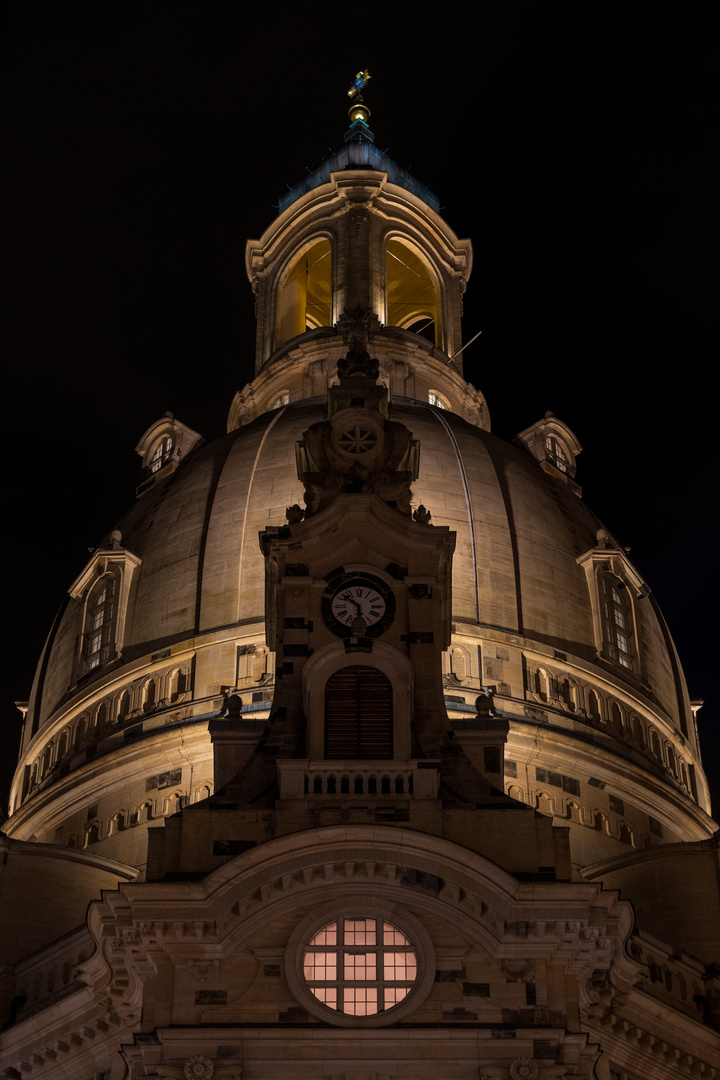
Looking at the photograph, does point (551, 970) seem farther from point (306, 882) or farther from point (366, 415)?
point (366, 415)

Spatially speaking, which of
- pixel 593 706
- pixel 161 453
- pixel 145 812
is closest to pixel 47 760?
pixel 145 812

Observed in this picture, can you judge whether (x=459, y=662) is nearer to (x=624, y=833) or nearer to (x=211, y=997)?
(x=624, y=833)

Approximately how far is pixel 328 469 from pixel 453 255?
41.5m

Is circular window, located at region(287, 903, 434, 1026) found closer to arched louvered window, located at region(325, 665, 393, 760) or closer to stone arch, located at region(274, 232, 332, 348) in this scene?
arched louvered window, located at region(325, 665, 393, 760)

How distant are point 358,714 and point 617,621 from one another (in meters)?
22.1

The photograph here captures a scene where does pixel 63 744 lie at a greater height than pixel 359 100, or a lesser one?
lesser

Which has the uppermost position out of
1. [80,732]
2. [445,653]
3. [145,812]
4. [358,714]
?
[445,653]

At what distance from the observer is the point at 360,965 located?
42125 millimetres

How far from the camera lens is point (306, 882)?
4266cm

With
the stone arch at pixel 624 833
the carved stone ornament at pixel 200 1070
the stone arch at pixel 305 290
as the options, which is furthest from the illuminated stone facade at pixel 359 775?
the stone arch at pixel 305 290

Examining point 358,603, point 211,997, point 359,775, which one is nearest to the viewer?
point 211,997

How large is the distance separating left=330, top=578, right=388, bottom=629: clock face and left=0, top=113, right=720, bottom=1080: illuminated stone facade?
0.24 ft

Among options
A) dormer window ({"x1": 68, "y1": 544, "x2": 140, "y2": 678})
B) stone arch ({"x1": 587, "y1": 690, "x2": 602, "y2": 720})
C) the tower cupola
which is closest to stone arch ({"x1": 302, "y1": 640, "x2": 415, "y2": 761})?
stone arch ({"x1": 587, "y1": 690, "x2": 602, "y2": 720})

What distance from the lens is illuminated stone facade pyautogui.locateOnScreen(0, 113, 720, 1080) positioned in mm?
41875
